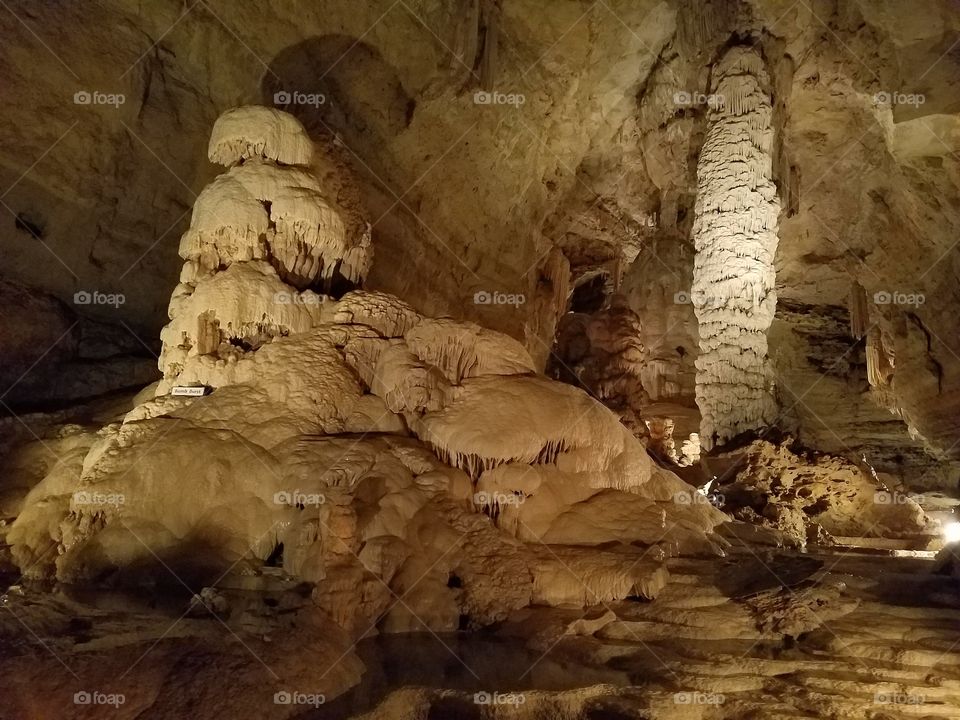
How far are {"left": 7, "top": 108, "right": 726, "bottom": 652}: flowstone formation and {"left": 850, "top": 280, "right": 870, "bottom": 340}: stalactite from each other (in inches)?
448

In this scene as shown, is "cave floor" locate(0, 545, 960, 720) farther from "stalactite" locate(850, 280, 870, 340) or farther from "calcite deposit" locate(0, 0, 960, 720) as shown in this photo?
"stalactite" locate(850, 280, 870, 340)

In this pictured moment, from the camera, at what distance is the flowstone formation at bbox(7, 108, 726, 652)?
600 cm

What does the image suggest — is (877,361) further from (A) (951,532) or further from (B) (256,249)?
(B) (256,249)

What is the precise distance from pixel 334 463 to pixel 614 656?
9.37 ft

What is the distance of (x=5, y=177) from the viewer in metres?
10.9

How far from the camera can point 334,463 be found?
645cm

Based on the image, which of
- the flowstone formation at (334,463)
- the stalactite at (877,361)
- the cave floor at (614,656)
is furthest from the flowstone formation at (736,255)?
the stalactite at (877,361)

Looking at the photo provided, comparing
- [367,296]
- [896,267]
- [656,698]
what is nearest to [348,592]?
[656,698]

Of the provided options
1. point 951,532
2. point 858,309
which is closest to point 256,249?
point 951,532

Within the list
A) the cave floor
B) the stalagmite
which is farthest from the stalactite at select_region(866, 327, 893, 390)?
the stalagmite

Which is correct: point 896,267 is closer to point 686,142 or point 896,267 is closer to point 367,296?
point 686,142

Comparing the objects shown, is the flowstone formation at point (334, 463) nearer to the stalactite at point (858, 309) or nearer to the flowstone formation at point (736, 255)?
the flowstone formation at point (736, 255)

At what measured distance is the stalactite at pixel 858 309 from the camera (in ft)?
57.0

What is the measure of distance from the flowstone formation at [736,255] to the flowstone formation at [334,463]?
339 cm
